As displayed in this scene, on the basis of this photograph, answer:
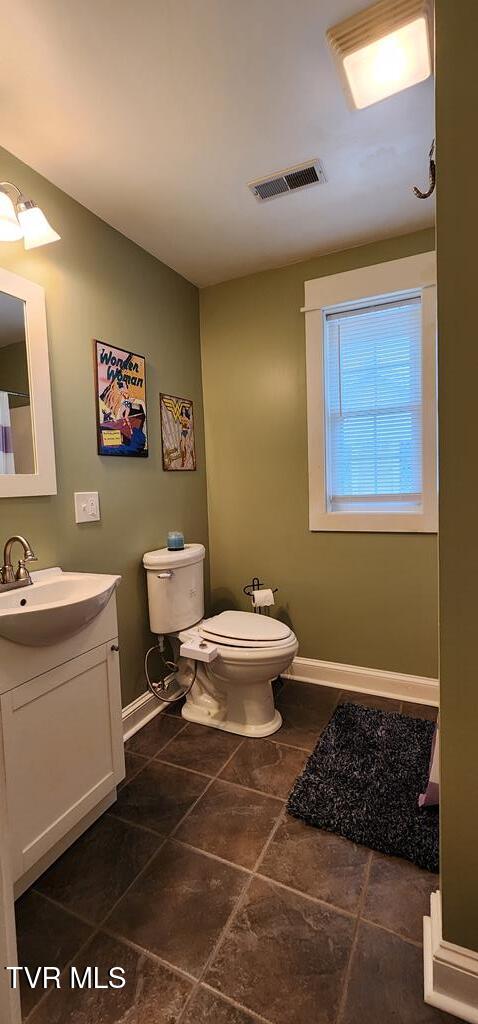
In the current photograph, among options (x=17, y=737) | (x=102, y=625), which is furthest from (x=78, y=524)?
(x=17, y=737)

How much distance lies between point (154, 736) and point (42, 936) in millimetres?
865

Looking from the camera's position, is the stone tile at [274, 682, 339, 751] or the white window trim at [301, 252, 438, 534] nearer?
the stone tile at [274, 682, 339, 751]

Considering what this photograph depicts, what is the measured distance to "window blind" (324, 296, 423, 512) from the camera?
6.84 feet

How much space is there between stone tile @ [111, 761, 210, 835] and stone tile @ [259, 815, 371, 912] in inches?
13.8

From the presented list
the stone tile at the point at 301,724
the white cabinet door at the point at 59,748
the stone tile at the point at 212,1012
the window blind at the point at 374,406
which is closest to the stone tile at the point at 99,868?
the white cabinet door at the point at 59,748

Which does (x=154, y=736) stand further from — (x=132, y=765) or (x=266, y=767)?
(x=266, y=767)

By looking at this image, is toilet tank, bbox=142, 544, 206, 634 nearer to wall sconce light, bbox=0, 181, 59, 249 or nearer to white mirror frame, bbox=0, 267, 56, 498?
white mirror frame, bbox=0, 267, 56, 498

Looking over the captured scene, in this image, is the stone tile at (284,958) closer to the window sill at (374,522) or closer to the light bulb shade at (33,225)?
the window sill at (374,522)

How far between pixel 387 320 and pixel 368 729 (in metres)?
1.97

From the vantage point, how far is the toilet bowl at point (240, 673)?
178 cm

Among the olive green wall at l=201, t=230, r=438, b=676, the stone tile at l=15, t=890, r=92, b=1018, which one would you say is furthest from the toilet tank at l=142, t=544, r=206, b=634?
the stone tile at l=15, t=890, r=92, b=1018

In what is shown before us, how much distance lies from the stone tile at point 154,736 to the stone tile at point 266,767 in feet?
1.12

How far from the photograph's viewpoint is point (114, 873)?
1.25 meters

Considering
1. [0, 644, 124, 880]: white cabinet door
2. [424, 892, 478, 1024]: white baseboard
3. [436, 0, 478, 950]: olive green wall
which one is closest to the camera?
[436, 0, 478, 950]: olive green wall
